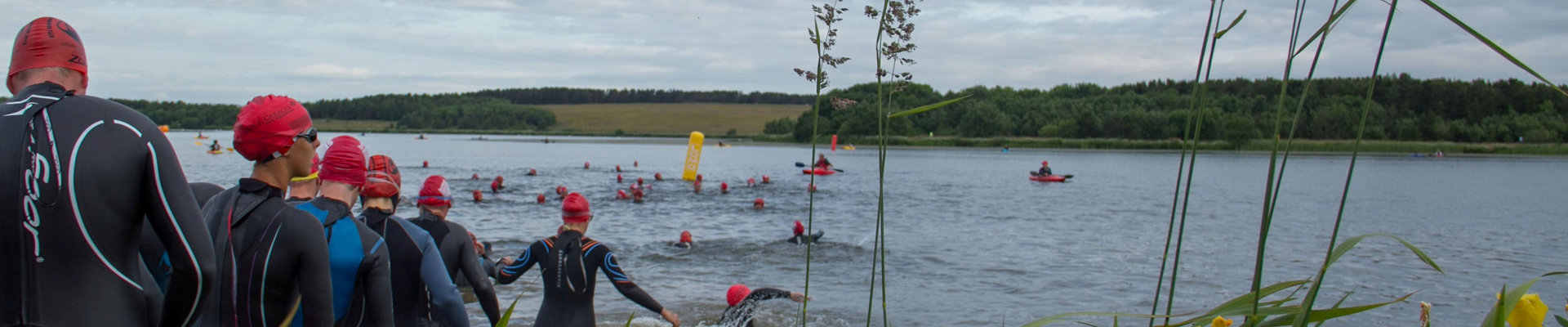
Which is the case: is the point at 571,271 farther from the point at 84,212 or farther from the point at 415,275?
the point at 84,212

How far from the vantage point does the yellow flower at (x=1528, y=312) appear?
4.61 feet

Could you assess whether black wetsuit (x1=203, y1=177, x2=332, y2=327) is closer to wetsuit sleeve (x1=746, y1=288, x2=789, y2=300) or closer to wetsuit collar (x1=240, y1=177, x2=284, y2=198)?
wetsuit collar (x1=240, y1=177, x2=284, y2=198)

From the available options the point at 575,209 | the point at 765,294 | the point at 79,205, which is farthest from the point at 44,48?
the point at 765,294

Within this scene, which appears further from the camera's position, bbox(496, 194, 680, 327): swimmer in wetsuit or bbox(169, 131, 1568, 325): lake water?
bbox(169, 131, 1568, 325): lake water

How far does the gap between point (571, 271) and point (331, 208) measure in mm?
2193

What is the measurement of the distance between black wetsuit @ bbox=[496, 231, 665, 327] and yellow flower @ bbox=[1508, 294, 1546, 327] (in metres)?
4.09

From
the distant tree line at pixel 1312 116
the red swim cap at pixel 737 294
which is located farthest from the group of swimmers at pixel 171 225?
the distant tree line at pixel 1312 116

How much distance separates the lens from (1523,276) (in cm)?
1441

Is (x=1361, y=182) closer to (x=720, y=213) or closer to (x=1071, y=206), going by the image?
(x=1071, y=206)

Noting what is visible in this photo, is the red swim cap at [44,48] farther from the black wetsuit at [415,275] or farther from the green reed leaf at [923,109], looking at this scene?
the black wetsuit at [415,275]

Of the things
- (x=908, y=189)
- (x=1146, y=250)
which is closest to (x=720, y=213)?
(x=1146, y=250)

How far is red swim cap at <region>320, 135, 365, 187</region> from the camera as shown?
303 cm

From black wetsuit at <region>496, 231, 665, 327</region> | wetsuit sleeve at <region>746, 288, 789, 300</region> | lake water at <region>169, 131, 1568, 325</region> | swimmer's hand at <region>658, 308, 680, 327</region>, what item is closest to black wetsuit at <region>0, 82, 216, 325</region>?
lake water at <region>169, 131, 1568, 325</region>

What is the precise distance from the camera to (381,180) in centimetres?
388
